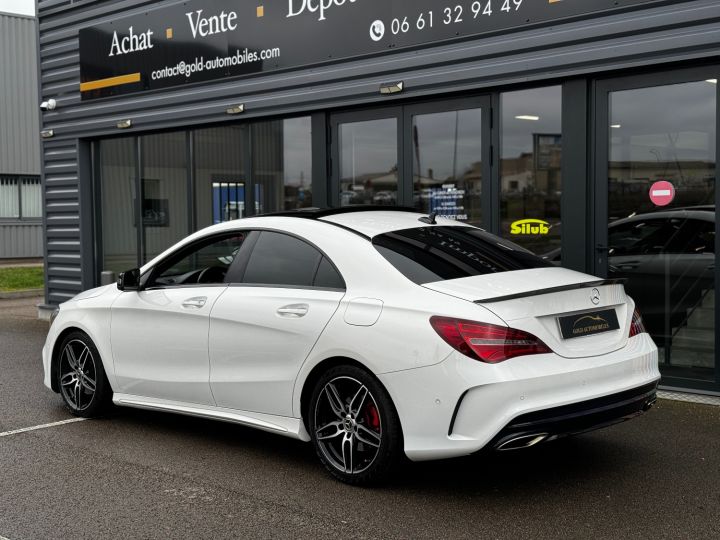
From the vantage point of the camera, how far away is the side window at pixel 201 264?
5867mm

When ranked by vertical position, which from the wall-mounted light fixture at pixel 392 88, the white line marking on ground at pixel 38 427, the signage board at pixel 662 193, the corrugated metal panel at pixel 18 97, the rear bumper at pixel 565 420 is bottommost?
the white line marking on ground at pixel 38 427

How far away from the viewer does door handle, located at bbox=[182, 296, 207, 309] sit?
569 cm

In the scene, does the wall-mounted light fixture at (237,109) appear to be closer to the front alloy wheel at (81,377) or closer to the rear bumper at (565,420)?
the front alloy wheel at (81,377)

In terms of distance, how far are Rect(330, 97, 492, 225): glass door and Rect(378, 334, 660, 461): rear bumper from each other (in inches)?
164

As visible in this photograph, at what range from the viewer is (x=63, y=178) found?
1338 centimetres

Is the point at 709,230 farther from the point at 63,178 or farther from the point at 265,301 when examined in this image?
the point at 63,178

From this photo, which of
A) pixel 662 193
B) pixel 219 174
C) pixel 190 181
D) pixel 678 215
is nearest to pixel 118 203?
pixel 190 181

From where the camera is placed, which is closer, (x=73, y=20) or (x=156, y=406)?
(x=156, y=406)

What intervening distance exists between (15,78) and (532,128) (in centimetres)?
2309

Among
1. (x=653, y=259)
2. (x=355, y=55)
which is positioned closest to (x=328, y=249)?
(x=653, y=259)

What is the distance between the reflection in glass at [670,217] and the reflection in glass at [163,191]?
610cm

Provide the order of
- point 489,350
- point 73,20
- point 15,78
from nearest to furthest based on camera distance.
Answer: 1. point 489,350
2. point 73,20
3. point 15,78

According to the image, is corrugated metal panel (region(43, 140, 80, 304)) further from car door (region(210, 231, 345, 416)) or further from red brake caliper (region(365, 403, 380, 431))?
red brake caliper (region(365, 403, 380, 431))

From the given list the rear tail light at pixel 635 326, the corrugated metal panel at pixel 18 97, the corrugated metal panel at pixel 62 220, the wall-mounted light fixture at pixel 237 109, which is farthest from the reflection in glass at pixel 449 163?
the corrugated metal panel at pixel 18 97
